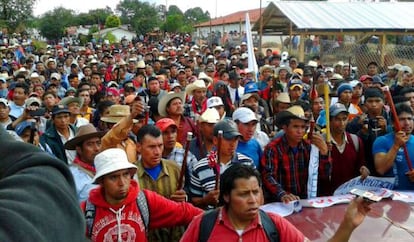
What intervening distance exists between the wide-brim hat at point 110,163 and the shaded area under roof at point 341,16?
1321cm

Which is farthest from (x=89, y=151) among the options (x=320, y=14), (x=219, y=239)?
(x=320, y=14)

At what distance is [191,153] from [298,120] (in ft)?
A: 3.60

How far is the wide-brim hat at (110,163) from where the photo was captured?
3260 mm

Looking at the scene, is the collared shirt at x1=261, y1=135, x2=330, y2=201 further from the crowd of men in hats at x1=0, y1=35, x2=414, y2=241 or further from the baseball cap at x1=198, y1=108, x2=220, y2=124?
the baseball cap at x1=198, y1=108, x2=220, y2=124

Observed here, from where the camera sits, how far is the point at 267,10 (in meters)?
19.5

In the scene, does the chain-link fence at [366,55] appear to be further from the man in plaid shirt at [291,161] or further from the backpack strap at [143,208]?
the backpack strap at [143,208]

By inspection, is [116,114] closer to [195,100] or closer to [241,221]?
[195,100]

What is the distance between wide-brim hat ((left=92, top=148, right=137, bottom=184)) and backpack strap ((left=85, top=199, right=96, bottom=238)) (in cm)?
19

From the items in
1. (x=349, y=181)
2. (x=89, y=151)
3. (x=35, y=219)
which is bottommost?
(x=349, y=181)

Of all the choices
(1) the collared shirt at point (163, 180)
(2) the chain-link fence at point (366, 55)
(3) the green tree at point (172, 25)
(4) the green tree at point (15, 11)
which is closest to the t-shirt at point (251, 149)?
(1) the collared shirt at point (163, 180)

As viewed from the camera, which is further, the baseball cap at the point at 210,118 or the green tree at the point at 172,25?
the green tree at the point at 172,25

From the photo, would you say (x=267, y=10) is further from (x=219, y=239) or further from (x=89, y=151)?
(x=219, y=239)

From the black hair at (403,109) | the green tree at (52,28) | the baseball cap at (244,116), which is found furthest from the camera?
the green tree at (52,28)

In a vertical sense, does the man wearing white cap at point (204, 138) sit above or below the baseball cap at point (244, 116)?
below
